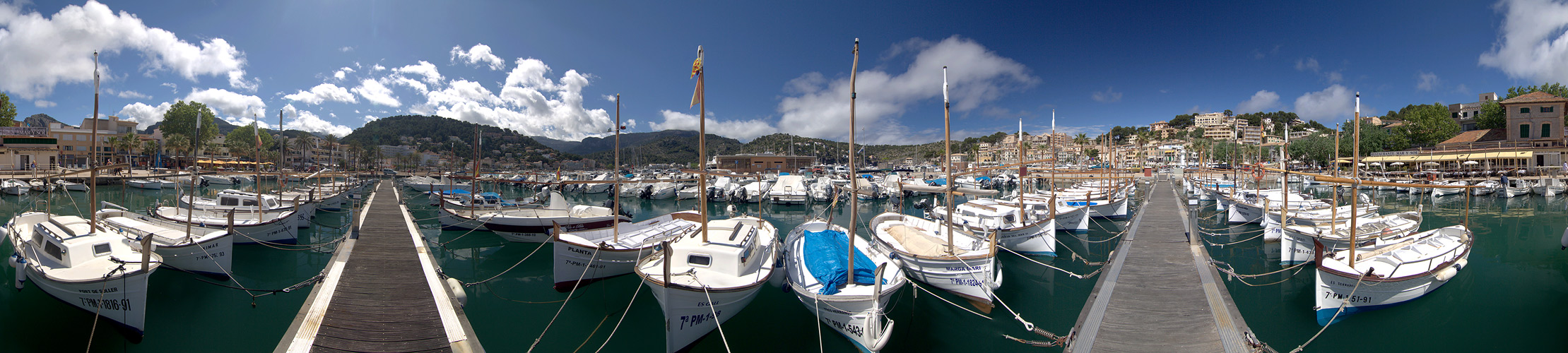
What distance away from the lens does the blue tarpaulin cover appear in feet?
29.9

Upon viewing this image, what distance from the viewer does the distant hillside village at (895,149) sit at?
154 ft

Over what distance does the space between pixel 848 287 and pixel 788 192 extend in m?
31.6

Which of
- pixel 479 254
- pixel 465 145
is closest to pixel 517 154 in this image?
pixel 465 145

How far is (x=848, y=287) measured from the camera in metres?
8.91

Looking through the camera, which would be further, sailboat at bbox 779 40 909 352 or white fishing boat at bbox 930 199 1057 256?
white fishing boat at bbox 930 199 1057 256

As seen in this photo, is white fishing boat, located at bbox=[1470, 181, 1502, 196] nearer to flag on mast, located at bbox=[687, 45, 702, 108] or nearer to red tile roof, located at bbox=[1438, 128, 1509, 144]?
red tile roof, located at bbox=[1438, 128, 1509, 144]

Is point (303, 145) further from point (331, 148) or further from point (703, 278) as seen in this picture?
point (703, 278)

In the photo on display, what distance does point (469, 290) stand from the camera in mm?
13258

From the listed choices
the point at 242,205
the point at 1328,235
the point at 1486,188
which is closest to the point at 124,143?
the point at 242,205

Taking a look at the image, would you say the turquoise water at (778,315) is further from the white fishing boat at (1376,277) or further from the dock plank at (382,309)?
the dock plank at (382,309)

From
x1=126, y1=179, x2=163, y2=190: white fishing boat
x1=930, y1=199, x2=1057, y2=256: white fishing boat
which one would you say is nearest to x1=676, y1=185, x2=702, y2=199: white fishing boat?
x1=930, y1=199, x2=1057, y2=256: white fishing boat

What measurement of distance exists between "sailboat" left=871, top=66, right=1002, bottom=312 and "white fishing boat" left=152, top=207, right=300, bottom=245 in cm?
2114

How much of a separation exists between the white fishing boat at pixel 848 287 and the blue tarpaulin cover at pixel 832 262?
1 centimetres

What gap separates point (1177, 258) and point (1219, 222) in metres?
17.8
